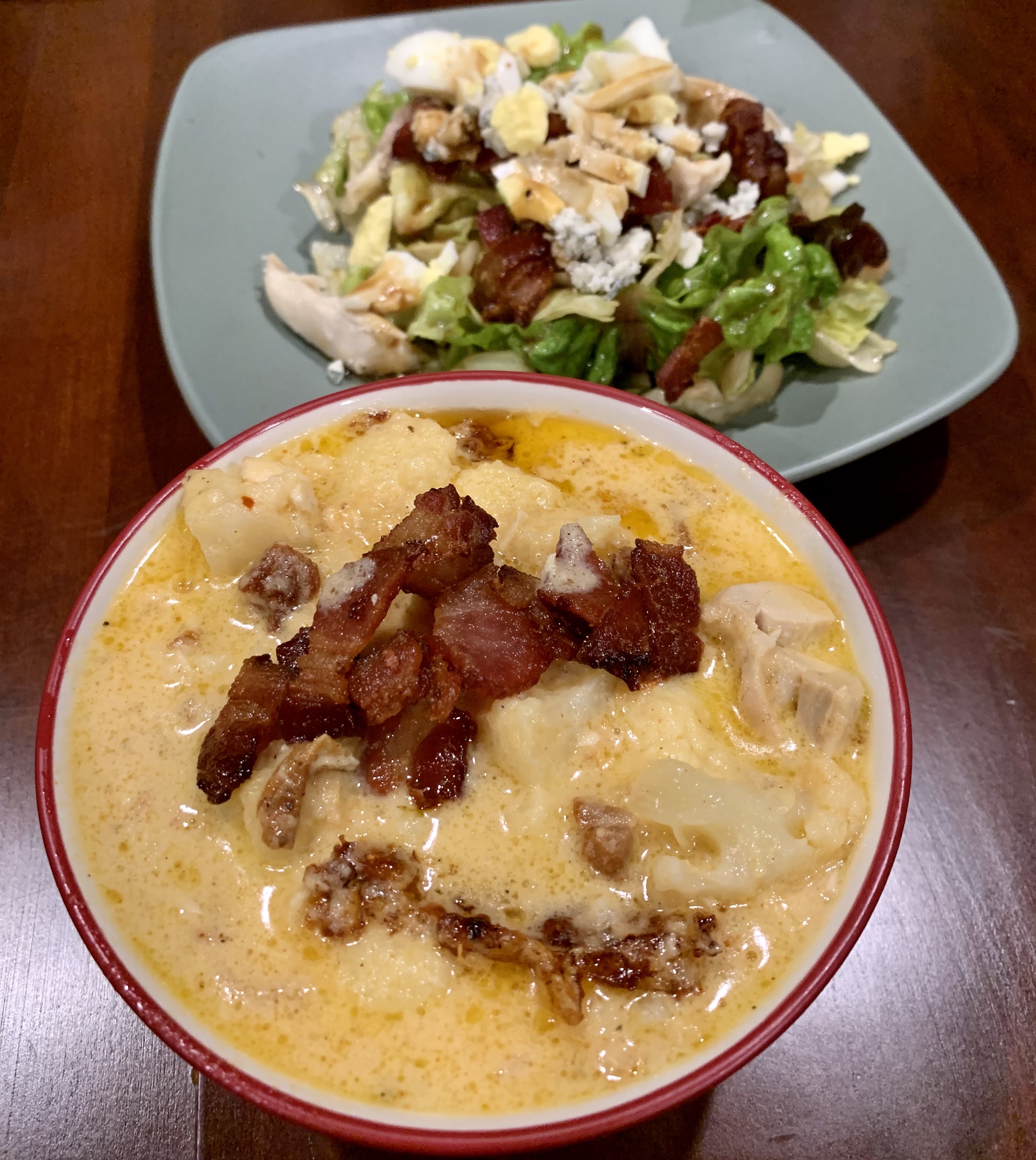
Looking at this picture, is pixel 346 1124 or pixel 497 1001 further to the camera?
pixel 497 1001

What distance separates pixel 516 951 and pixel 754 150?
10.1ft

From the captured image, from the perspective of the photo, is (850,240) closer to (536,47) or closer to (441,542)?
(536,47)

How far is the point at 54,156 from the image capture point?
143 inches

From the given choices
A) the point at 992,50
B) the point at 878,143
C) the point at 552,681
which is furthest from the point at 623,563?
the point at 992,50

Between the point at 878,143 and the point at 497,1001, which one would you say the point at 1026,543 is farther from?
the point at 497,1001

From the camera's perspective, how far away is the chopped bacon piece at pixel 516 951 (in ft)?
4.10

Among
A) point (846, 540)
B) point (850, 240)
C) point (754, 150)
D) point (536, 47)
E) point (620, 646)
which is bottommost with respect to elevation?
point (846, 540)

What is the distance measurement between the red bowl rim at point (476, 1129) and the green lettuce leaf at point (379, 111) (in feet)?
8.40

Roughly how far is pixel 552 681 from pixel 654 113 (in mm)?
2672

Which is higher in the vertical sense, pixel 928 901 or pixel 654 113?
pixel 654 113

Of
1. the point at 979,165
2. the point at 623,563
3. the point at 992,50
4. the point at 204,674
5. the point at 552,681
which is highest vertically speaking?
the point at 992,50

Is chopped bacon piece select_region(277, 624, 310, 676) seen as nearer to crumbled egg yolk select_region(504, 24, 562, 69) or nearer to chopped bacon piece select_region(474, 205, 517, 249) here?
chopped bacon piece select_region(474, 205, 517, 249)

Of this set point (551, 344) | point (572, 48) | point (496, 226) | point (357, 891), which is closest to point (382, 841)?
point (357, 891)

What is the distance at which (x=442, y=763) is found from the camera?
142cm
